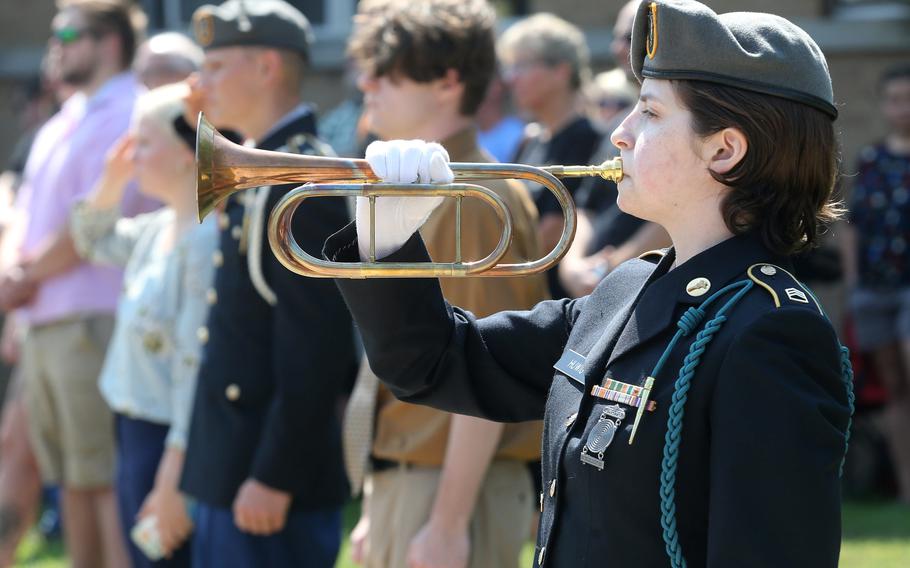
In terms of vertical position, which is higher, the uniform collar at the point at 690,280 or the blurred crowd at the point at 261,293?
the uniform collar at the point at 690,280

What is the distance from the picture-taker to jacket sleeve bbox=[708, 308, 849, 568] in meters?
1.87

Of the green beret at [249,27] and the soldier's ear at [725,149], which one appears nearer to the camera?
the soldier's ear at [725,149]

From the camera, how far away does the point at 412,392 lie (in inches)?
97.7

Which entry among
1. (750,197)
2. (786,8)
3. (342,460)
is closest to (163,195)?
(342,460)

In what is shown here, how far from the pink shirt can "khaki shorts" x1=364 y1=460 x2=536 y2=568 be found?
8.33 ft

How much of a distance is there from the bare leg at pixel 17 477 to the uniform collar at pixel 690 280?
439cm

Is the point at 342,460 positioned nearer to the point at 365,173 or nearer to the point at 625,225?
the point at 625,225

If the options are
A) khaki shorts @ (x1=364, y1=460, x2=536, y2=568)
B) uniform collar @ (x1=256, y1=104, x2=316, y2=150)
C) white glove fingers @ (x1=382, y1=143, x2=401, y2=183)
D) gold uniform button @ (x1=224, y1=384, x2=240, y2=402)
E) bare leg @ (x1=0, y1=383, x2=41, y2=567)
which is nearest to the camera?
white glove fingers @ (x1=382, y1=143, x2=401, y2=183)

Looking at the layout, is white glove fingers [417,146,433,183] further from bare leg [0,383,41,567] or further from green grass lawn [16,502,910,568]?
bare leg [0,383,41,567]

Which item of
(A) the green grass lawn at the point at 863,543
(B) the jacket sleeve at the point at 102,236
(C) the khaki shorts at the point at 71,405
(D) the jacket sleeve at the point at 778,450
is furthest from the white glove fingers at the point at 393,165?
(A) the green grass lawn at the point at 863,543

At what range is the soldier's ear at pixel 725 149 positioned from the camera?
2.09 metres

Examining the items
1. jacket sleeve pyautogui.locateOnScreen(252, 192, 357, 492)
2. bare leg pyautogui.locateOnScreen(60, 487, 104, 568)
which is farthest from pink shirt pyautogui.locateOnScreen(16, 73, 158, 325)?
jacket sleeve pyautogui.locateOnScreen(252, 192, 357, 492)

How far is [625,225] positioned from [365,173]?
7.50ft

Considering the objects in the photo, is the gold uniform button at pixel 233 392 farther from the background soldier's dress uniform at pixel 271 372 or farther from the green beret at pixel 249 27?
the green beret at pixel 249 27
